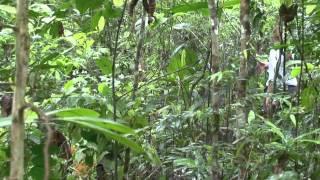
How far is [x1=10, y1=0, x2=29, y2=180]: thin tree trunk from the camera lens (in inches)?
31.0

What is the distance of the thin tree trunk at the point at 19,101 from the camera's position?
0.79m

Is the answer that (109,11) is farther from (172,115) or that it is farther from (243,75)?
(243,75)

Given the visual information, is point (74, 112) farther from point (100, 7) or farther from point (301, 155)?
point (100, 7)

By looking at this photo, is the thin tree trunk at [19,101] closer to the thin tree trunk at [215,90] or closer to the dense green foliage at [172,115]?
the dense green foliage at [172,115]

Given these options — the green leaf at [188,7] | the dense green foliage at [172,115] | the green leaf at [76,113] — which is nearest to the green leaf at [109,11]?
the dense green foliage at [172,115]

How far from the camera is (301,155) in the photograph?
1.79 metres

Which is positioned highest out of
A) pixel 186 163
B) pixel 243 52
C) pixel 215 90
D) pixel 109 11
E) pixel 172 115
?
pixel 109 11

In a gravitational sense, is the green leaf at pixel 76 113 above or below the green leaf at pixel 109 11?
below

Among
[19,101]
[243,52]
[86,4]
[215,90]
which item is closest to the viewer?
[19,101]

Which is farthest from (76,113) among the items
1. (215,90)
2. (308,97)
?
(308,97)

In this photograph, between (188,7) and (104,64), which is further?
(104,64)

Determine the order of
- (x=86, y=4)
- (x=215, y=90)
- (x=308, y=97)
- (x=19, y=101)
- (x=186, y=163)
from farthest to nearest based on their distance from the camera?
(x=308, y=97) → (x=215, y=90) → (x=86, y=4) → (x=186, y=163) → (x=19, y=101)

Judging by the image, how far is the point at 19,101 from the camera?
2.64 ft

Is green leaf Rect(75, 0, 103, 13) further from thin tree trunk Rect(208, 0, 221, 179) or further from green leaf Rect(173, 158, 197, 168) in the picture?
green leaf Rect(173, 158, 197, 168)
